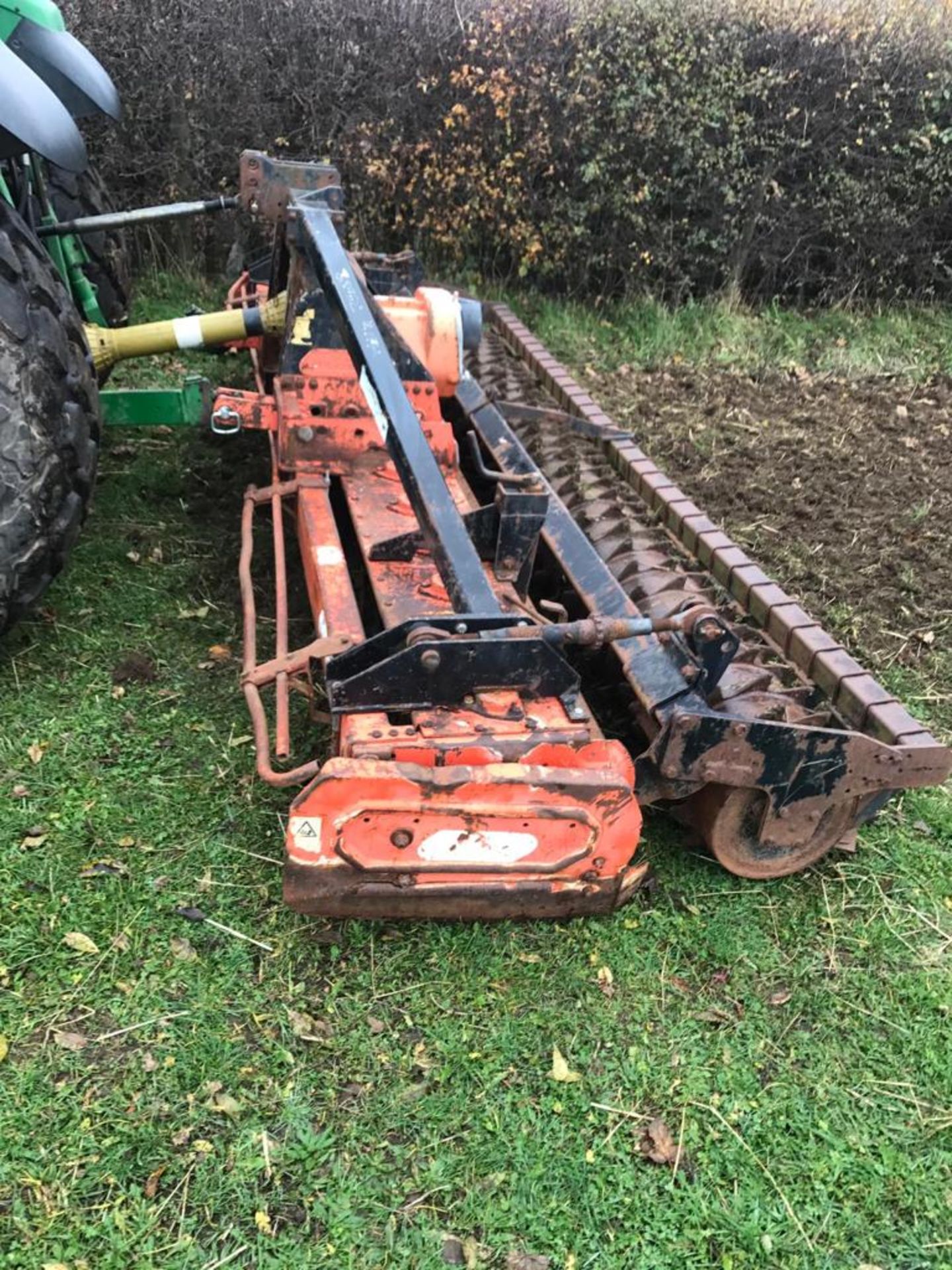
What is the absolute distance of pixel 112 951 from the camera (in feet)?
7.78

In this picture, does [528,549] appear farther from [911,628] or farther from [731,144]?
[731,144]

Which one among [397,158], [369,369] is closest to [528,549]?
[369,369]

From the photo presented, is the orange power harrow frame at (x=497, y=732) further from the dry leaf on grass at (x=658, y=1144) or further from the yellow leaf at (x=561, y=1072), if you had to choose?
the dry leaf on grass at (x=658, y=1144)

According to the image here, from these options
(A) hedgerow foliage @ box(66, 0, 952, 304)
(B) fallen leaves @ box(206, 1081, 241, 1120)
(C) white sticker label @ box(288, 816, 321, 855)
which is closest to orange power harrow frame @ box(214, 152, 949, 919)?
(C) white sticker label @ box(288, 816, 321, 855)

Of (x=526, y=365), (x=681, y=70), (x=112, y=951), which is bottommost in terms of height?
(x=112, y=951)

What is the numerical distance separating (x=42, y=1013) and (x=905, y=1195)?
180 cm

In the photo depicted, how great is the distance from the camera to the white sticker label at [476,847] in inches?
88.4

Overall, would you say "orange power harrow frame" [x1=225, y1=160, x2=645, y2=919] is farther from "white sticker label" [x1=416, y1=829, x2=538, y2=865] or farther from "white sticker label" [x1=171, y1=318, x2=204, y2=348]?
"white sticker label" [x1=171, y1=318, x2=204, y2=348]

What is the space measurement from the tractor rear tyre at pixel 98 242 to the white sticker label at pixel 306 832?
9.91 ft

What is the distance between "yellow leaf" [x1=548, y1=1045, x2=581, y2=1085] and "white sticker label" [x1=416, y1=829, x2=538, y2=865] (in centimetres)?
42

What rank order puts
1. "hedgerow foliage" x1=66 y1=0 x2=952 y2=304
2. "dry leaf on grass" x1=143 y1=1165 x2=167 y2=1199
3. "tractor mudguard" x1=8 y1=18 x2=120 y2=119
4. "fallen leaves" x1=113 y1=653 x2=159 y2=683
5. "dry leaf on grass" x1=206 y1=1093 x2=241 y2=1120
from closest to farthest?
1. "dry leaf on grass" x1=143 y1=1165 x2=167 y2=1199
2. "dry leaf on grass" x1=206 y1=1093 x2=241 y2=1120
3. "fallen leaves" x1=113 y1=653 x2=159 y2=683
4. "tractor mudguard" x1=8 y1=18 x2=120 y2=119
5. "hedgerow foliage" x1=66 y1=0 x2=952 y2=304

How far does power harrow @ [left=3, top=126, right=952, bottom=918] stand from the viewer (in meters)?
2.24

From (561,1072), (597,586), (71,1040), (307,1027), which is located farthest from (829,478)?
(71,1040)

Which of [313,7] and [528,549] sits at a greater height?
[313,7]
